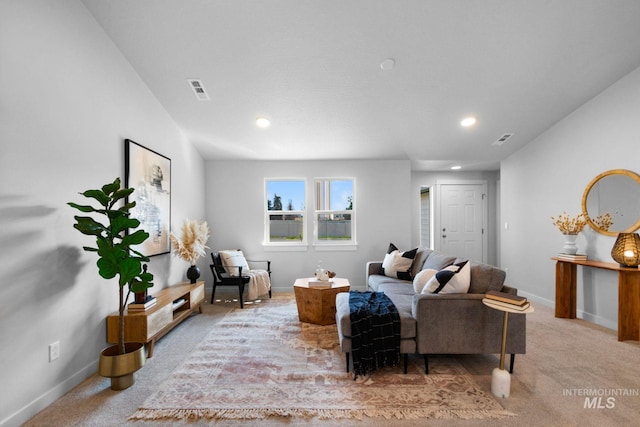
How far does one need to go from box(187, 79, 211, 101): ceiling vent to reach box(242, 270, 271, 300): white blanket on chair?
2505 millimetres

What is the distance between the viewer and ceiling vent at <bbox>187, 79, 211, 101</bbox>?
3.46m

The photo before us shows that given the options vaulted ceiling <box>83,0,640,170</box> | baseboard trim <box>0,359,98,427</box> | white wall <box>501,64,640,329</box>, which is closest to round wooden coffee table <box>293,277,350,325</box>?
baseboard trim <box>0,359,98,427</box>

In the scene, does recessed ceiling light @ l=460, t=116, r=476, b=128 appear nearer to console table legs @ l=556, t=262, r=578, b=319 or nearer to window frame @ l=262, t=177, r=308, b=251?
console table legs @ l=556, t=262, r=578, b=319

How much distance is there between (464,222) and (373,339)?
491 cm

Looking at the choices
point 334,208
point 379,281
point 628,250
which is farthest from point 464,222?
point 379,281

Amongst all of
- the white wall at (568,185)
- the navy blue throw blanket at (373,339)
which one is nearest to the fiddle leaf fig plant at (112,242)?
the navy blue throw blanket at (373,339)

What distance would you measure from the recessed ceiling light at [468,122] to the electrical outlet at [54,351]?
4836 millimetres

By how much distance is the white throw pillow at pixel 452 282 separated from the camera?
260cm

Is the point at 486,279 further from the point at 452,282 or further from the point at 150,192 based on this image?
the point at 150,192

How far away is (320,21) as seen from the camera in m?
2.74

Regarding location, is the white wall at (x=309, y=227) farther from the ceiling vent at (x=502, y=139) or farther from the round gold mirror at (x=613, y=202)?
the round gold mirror at (x=613, y=202)

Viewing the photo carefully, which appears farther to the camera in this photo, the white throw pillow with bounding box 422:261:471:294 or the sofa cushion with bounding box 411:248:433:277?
the sofa cushion with bounding box 411:248:433:277

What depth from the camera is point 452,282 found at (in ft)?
8.58

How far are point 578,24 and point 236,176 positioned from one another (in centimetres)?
476
